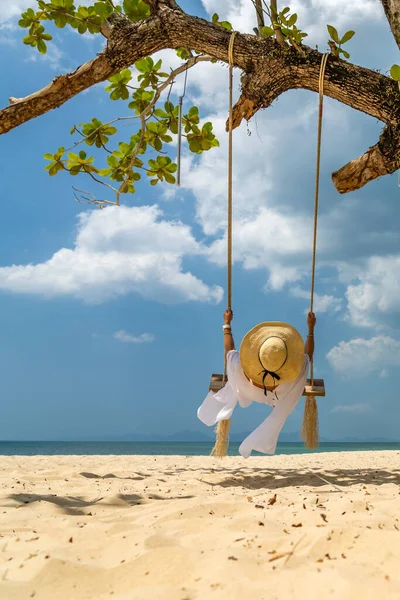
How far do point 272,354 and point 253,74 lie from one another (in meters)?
2.47

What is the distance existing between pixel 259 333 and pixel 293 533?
6.66 ft

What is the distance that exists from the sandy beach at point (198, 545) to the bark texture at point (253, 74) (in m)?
2.78

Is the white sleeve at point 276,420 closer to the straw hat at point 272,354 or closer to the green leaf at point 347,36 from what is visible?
the straw hat at point 272,354

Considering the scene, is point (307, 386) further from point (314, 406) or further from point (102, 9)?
point (102, 9)

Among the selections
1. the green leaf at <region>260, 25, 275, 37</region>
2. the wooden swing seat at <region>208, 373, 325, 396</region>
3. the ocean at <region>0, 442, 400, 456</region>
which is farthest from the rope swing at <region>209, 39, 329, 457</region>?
the ocean at <region>0, 442, 400, 456</region>

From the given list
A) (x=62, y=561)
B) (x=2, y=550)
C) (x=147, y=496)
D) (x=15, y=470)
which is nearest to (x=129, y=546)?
(x=62, y=561)

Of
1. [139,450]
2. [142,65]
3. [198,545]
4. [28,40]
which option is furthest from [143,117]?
[139,450]

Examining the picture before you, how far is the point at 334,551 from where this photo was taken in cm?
215

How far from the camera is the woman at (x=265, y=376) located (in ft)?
13.6

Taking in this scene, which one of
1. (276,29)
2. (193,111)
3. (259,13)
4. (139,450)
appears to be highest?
(259,13)

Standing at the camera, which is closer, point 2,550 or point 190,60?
point 2,550

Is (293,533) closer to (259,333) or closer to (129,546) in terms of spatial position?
(129,546)

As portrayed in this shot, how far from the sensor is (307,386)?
433cm

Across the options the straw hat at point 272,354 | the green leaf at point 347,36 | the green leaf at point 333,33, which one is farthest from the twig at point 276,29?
the straw hat at point 272,354
